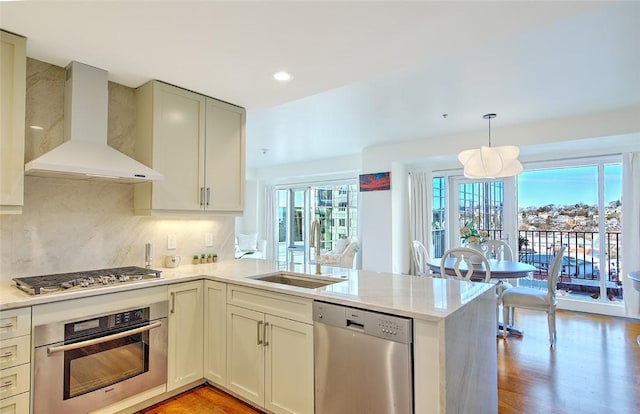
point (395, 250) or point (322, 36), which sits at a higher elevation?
point (322, 36)

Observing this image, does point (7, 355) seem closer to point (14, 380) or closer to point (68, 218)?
point (14, 380)

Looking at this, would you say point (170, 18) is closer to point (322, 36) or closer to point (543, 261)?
point (322, 36)

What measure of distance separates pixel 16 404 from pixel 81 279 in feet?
2.22

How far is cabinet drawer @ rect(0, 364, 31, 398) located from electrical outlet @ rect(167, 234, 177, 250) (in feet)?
4.20

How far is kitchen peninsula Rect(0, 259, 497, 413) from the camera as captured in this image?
1500mm

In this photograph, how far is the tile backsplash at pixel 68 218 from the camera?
2.21 m

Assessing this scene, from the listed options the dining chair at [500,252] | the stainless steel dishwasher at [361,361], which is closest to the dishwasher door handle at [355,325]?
the stainless steel dishwasher at [361,361]

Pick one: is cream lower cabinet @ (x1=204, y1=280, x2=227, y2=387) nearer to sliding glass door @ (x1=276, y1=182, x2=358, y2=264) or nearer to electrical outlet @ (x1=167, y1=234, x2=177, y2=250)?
electrical outlet @ (x1=167, y1=234, x2=177, y2=250)

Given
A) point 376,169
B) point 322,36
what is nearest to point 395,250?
point 376,169

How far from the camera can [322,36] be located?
1.95m

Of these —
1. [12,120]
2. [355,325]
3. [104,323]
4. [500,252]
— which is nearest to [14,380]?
[104,323]

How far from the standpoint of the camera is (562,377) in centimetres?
274

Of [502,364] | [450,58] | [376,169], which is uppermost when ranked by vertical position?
[450,58]

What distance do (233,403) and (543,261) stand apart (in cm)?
511
